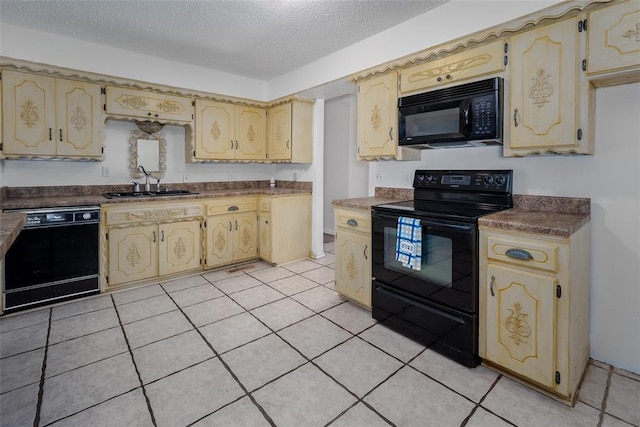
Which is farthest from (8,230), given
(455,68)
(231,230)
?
(455,68)

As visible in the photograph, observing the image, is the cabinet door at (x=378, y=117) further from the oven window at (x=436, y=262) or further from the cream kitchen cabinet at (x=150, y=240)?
the cream kitchen cabinet at (x=150, y=240)

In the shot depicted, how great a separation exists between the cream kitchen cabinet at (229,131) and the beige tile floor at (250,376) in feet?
6.87

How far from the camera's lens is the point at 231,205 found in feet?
13.2

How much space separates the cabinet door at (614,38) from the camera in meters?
1.64

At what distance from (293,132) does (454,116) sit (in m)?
2.34

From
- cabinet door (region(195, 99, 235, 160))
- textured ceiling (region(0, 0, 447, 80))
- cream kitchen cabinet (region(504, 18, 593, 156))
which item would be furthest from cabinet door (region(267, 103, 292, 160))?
cream kitchen cabinet (region(504, 18, 593, 156))

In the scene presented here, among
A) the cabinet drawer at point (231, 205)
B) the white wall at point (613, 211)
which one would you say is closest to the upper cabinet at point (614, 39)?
the white wall at point (613, 211)

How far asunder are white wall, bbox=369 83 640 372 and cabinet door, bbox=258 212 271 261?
3008 millimetres

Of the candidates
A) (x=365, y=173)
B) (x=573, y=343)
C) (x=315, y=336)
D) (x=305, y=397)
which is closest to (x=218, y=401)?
(x=305, y=397)

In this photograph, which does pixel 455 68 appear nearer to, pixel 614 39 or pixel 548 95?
pixel 548 95

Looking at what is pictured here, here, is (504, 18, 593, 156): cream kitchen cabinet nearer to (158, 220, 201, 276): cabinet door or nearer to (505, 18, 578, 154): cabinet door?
(505, 18, 578, 154): cabinet door

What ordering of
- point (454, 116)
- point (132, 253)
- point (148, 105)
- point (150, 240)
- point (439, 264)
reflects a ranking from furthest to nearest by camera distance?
1. point (148, 105)
2. point (150, 240)
3. point (132, 253)
4. point (454, 116)
5. point (439, 264)

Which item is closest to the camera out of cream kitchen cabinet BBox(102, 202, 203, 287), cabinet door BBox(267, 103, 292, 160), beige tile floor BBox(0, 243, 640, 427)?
beige tile floor BBox(0, 243, 640, 427)

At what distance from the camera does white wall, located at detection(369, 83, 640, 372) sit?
1.90 m
